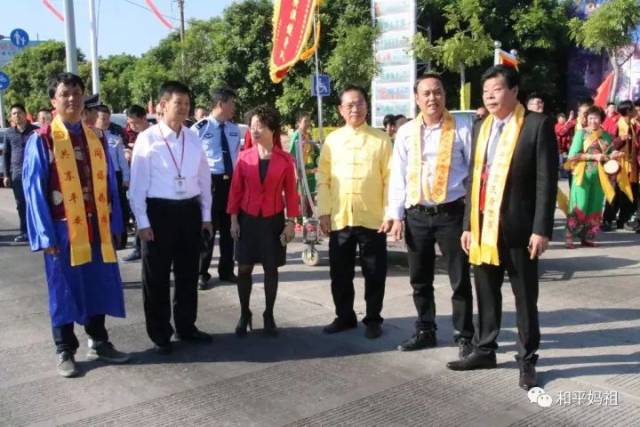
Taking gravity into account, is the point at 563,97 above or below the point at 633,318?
above

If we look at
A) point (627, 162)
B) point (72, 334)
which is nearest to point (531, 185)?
point (72, 334)

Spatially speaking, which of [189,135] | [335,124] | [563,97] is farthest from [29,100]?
[189,135]

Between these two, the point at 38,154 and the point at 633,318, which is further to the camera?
the point at 633,318

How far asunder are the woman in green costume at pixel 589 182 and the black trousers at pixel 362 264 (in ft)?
13.6

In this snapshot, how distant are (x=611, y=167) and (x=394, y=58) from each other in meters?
14.6

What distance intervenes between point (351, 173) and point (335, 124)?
19.7m

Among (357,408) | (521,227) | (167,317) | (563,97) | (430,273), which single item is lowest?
(357,408)

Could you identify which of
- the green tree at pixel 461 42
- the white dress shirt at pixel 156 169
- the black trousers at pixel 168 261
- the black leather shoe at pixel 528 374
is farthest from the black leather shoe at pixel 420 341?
the green tree at pixel 461 42

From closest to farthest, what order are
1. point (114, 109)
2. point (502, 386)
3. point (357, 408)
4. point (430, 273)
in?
point (357, 408) < point (502, 386) < point (430, 273) < point (114, 109)

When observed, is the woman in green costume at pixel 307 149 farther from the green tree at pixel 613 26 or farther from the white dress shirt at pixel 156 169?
the green tree at pixel 613 26

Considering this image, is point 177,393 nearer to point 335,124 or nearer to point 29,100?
point 335,124

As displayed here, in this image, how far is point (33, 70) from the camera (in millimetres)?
39906

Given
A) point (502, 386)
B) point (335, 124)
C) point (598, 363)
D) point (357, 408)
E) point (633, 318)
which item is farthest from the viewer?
point (335, 124)

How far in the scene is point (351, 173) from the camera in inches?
180
